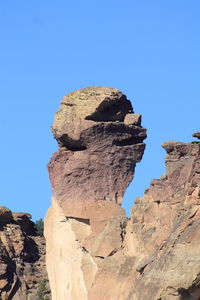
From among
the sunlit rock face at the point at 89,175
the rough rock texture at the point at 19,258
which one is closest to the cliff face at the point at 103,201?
the sunlit rock face at the point at 89,175

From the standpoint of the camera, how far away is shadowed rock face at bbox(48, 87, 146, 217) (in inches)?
2076

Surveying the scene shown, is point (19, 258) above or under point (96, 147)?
above

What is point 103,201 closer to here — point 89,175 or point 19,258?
point 89,175

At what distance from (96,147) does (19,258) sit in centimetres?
2105

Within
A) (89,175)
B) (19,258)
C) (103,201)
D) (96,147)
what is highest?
(19,258)

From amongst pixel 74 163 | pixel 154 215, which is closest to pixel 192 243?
pixel 154 215

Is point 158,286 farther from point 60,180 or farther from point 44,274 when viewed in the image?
point 44,274

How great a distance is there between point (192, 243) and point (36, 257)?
2912 centimetres

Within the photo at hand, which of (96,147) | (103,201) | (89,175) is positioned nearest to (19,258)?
(89,175)

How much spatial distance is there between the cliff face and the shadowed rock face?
36 mm

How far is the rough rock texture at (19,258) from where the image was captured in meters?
70.1

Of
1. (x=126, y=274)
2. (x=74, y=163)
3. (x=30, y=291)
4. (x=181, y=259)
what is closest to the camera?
(x=181, y=259)

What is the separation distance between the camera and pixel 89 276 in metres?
51.6

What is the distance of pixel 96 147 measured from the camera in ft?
173
